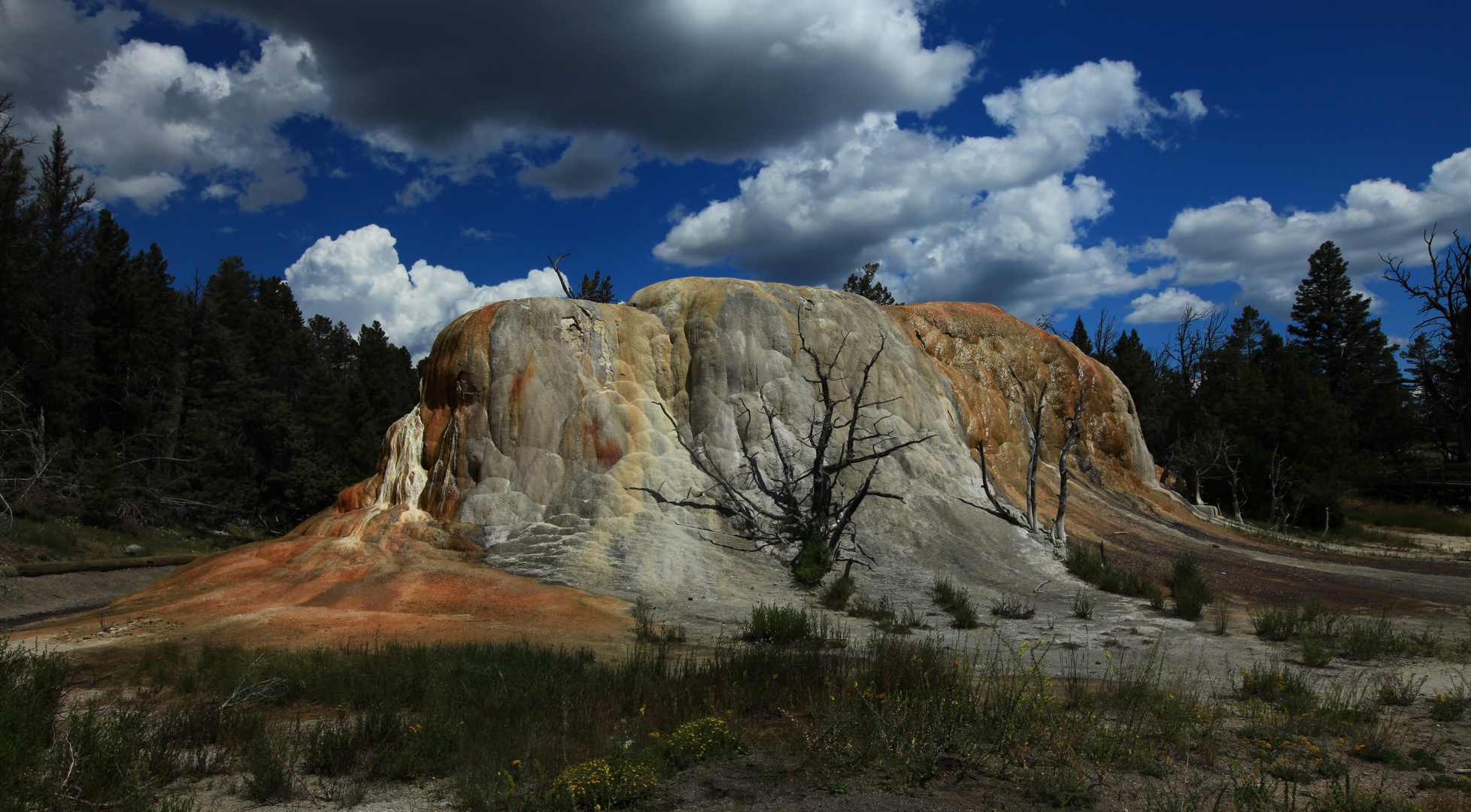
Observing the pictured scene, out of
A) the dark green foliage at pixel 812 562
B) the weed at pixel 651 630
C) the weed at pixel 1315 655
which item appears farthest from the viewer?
the dark green foliage at pixel 812 562

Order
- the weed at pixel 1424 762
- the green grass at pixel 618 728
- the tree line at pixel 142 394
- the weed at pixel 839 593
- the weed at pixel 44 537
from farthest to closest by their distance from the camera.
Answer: the tree line at pixel 142 394
the weed at pixel 44 537
the weed at pixel 839 593
the weed at pixel 1424 762
the green grass at pixel 618 728

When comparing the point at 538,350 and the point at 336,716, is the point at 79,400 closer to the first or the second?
the point at 538,350

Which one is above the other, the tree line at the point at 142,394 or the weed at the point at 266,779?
the tree line at the point at 142,394

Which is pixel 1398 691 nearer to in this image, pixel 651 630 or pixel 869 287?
pixel 651 630

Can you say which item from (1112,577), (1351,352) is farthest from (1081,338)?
(1112,577)

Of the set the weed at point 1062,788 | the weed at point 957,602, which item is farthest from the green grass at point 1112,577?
the weed at point 1062,788

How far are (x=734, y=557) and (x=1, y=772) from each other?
12.1m

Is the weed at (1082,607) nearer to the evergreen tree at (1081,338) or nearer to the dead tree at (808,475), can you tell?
the dead tree at (808,475)

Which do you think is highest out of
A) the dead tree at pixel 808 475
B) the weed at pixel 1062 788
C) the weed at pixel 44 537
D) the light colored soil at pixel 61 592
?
the dead tree at pixel 808 475

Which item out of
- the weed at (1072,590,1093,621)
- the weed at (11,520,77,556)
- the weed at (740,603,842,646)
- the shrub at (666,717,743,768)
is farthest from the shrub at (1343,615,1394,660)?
the weed at (11,520,77,556)

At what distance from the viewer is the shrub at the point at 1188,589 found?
12203 mm

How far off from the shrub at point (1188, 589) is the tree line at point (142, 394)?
28.1 meters

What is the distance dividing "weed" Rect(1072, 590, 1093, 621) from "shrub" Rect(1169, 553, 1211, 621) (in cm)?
133

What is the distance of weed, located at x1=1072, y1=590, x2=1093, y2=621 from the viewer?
40.8 feet
